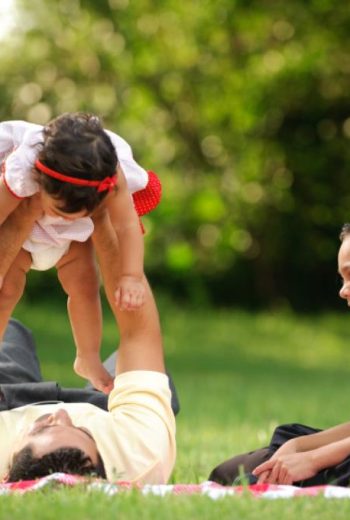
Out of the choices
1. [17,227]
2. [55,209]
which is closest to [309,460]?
[55,209]

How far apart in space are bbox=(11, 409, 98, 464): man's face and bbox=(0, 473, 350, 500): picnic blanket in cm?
10

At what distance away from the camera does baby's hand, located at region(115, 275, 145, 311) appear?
407 centimetres

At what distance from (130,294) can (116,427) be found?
511 mm

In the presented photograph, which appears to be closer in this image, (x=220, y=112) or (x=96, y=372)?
(x=96, y=372)

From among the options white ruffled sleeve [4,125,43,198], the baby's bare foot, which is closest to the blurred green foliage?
the baby's bare foot

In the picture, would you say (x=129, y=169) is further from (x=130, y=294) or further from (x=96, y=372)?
(x=96, y=372)

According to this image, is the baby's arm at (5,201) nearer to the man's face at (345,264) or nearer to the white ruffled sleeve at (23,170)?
the white ruffled sleeve at (23,170)

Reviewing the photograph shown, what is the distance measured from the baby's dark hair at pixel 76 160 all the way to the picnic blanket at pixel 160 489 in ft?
3.11

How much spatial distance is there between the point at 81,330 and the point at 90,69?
1506 centimetres

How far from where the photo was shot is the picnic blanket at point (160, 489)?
3.43 m

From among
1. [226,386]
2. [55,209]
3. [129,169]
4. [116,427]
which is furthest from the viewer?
[226,386]

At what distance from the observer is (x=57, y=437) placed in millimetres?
3619

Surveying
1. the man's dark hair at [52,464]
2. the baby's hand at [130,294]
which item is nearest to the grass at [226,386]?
the man's dark hair at [52,464]

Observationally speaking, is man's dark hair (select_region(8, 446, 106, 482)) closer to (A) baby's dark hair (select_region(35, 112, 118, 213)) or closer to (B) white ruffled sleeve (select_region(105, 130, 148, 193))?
(A) baby's dark hair (select_region(35, 112, 118, 213))
